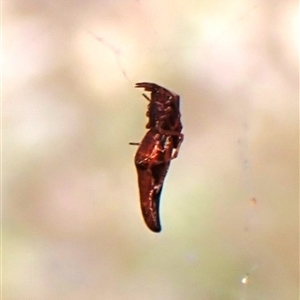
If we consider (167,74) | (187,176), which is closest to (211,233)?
(187,176)

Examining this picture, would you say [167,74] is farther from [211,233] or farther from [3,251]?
[3,251]

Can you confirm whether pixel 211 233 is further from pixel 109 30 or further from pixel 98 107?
pixel 109 30

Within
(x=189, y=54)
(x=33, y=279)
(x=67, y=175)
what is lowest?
(x=33, y=279)

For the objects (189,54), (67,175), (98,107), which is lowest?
(67,175)

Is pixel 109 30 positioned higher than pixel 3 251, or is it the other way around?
pixel 109 30

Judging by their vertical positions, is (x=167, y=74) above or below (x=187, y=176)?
above

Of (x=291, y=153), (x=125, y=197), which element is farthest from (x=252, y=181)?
Result: (x=125, y=197)
